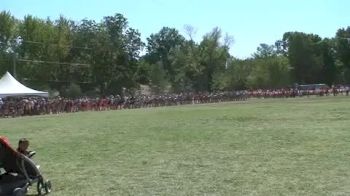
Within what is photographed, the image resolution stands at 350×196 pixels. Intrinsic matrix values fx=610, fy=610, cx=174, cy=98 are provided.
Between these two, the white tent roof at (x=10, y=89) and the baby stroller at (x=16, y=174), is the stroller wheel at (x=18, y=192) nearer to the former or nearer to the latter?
the baby stroller at (x=16, y=174)

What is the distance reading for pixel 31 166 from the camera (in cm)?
966

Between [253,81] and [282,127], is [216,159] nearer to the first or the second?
[282,127]

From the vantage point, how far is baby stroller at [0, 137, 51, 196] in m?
9.19

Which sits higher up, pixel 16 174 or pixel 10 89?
pixel 10 89

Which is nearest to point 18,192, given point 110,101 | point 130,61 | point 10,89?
point 10,89

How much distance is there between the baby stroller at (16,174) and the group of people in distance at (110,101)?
3698 cm

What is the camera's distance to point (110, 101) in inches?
2330

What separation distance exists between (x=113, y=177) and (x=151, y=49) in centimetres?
13871

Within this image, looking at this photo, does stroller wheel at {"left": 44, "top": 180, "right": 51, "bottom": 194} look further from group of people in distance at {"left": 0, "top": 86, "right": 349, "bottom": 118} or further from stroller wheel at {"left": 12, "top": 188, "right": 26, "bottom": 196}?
group of people in distance at {"left": 0, "top": 86, "right": 349, "bottom": 118}

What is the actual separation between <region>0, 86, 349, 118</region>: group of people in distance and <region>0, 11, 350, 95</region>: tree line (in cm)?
1962

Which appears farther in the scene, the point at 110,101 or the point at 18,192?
the point at 110,101

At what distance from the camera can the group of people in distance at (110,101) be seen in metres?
47.1

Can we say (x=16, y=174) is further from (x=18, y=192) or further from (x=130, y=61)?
(x=130, y=61)

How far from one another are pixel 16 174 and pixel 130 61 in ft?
309
